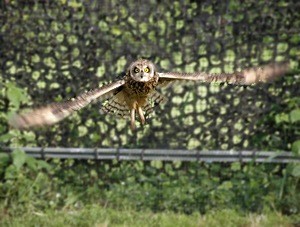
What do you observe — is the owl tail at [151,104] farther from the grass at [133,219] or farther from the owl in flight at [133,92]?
the grass at [133,219]

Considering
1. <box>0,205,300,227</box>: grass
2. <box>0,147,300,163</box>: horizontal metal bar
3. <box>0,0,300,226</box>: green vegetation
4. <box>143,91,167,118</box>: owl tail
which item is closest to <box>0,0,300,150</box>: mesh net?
<box>0,0,300,226</box>: green vegetation

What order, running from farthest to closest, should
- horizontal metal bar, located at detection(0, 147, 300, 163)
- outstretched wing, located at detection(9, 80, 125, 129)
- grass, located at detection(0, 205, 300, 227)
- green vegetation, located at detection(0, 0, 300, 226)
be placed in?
horizontal metal bar, located at detection(0, 147, 300, 163)
green vegetation, located at detection(0, 0, 300, 226)
grass, located at detection(0, 205, 300, 227)
outstretched wing, located at detection(9, 80, 125, 129)

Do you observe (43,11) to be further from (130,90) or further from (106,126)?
(130,90)

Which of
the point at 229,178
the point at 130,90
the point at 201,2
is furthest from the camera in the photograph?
the point at 229,178

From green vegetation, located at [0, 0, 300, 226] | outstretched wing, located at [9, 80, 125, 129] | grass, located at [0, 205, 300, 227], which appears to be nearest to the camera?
outstretched wing, located at [9, 80, 125, 129]

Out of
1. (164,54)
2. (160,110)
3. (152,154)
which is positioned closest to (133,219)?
(152,154)

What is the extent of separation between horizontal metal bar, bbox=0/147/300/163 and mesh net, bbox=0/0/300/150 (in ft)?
0.36

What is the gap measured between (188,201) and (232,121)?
71 cm

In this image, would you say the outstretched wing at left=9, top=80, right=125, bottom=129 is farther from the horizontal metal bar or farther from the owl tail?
the horizontal metal bar

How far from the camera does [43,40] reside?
4797 millimetres

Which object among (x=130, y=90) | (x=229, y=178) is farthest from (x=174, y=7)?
(x=130, y=90)

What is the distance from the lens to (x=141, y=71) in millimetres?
515

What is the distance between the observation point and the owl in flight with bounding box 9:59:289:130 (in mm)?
516

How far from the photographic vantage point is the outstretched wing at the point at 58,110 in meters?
0.51
